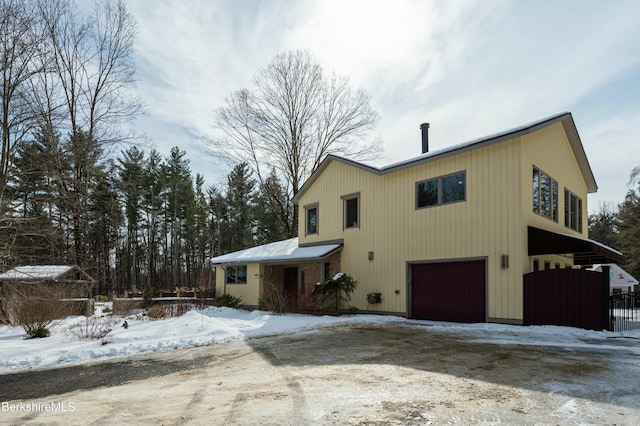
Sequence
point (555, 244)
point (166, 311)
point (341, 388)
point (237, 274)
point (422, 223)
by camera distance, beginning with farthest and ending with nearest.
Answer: point (237, 274) < point (166, 311) < point (422, 223) < point (555, 244) < point (341, 388)

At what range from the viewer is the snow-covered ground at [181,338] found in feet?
26.1

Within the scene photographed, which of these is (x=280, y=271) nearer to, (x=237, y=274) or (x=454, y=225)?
(x=237, y=274)

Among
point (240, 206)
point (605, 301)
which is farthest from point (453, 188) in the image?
point (240, 206)

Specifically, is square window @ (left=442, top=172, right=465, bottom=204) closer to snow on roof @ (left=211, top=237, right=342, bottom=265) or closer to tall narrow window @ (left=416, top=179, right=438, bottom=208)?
tall narrow window @ (left=416, top=179, right=438, bottom=208)

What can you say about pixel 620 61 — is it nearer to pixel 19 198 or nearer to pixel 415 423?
pixel 415 423

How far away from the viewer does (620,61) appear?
10867 mm

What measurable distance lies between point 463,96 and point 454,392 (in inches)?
465

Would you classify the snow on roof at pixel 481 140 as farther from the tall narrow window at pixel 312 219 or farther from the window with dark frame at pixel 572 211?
the tall narrow window at pixel 312 219

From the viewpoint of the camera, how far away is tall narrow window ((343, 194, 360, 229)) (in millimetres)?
17109

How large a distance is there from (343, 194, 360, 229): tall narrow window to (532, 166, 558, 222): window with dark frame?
663cm

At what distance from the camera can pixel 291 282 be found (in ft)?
65.7

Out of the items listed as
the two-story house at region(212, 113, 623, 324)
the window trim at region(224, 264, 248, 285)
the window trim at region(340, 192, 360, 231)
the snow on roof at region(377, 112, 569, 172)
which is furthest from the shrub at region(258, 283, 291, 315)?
the snow on roof at region(377, 112, 569, 172)

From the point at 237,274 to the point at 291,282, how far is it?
10.9 feet

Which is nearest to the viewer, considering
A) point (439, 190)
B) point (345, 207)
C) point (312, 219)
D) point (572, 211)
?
point (439, 190)
